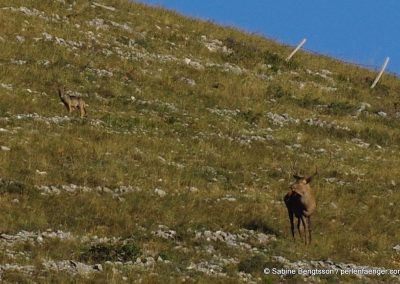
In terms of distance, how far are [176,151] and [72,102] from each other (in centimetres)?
438

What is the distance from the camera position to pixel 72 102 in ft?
106

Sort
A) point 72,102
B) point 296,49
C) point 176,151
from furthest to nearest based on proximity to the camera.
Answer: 1. point 296,49
2. point 72,102
3. point 176,151

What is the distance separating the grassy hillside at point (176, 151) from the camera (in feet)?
66.5

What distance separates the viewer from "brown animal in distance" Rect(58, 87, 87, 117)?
32219 mm

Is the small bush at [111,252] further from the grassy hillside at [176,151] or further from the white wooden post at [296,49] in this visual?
the white wooden post at [296,49]

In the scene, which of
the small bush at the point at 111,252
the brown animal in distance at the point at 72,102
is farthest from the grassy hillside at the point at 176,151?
the brown animal in distance at the point at 72,102

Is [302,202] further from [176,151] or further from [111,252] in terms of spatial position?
[176,151]

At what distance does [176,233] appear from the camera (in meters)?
21.7

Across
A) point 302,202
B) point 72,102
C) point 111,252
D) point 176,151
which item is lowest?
point 111,252

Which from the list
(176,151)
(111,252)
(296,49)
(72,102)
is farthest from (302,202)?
(296,49)

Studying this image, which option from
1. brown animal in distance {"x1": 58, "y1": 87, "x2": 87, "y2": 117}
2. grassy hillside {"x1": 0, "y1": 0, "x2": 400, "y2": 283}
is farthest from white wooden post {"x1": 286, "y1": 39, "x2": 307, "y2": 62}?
brown animal in distance {"x1": 58, "y1": 87, "x2": 87, "y2": 117}

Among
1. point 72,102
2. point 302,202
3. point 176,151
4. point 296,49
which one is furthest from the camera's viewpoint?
point 296,49

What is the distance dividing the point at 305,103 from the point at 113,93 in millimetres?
9903

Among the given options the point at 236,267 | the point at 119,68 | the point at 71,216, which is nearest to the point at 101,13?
the point at 119,68
